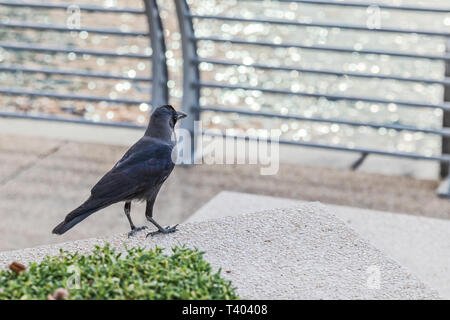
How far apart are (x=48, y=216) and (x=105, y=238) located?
2.41 metres

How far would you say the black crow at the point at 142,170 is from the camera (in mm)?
3928

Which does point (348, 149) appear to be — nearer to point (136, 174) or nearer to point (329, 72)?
point (329, 72)

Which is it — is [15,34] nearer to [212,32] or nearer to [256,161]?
[212,32]

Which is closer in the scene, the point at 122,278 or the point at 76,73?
the point at 122,278

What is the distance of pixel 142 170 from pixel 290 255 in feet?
2.61

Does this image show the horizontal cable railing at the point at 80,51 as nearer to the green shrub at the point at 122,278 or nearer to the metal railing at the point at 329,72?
the metal railing at the point at 329,72

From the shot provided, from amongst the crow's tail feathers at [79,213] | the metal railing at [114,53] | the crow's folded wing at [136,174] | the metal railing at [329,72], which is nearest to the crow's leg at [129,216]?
the crow's folded wing at [136,174]

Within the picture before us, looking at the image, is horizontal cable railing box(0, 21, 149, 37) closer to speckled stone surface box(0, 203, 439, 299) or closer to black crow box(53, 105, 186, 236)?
speckled stone surface box(0, 203, 439, 299)

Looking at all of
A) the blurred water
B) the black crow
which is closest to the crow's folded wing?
the black crow

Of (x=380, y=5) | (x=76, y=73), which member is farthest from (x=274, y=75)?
(x=380, y=5)

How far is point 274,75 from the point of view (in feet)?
43.2

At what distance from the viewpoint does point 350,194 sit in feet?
23.5

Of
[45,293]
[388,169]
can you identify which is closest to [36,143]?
[388,169]

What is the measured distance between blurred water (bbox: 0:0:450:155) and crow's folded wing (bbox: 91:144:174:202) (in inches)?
233
